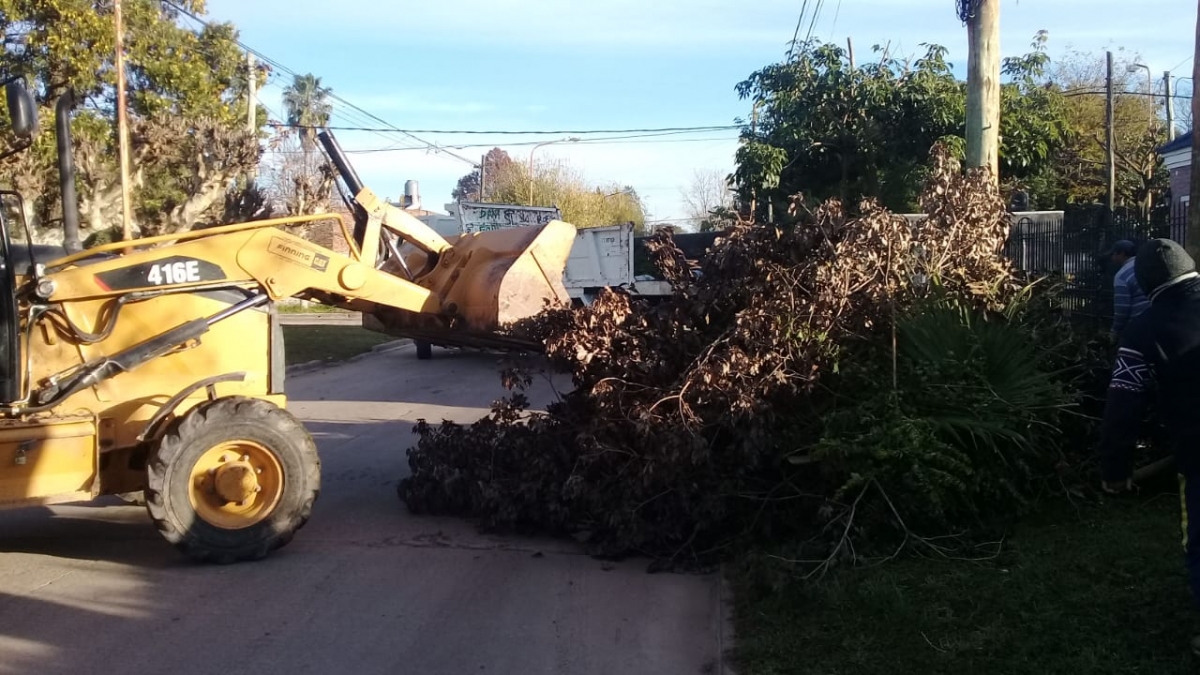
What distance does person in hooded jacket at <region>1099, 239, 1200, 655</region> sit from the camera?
4.65 metres

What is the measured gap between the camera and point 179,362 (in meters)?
7.52

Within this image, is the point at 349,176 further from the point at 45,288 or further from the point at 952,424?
the point at 952,424

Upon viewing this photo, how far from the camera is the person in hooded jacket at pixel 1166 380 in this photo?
15.3ft

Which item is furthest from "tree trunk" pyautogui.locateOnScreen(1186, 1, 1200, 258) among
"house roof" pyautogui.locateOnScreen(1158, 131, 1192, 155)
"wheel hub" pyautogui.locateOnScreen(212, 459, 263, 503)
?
"house roof" pyautogui.locateOnScreen(1158, 131, 1192, 155)

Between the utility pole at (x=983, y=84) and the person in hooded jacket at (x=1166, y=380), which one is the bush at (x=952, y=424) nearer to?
the person in hooded jacket at (x=1166, y=380)

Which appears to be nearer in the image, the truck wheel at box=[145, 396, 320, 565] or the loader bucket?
the truck wheel at box=[145, 396, 320, 565]

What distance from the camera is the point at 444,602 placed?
652 centimetres

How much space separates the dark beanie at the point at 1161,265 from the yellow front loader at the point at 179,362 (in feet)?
14.5

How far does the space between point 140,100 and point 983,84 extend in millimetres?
21523

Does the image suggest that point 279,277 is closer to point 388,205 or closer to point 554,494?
point 388,205

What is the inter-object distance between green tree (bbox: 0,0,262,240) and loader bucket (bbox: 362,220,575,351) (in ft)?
43.5

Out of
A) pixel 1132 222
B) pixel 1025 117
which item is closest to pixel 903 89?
pixel 1025 117

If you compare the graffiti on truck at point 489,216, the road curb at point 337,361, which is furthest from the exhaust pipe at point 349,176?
the graffiti on truck at point 489,216

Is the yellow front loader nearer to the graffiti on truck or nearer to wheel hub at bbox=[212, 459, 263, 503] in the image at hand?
wheel hub at bbox=[212, 459, 263, 503]
